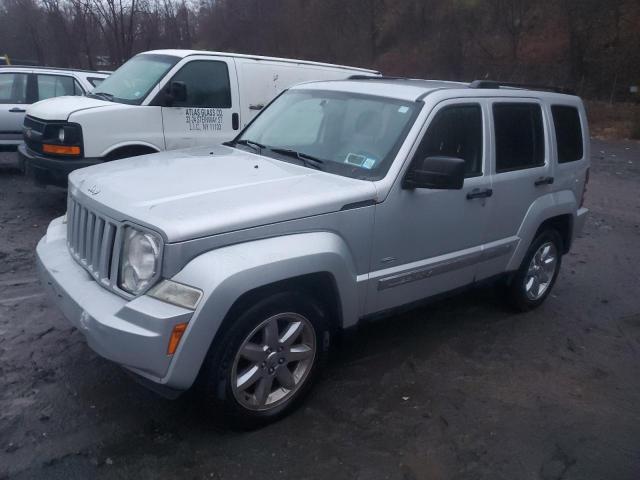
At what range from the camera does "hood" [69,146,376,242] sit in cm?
310

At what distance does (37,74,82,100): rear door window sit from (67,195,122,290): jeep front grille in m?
7.47

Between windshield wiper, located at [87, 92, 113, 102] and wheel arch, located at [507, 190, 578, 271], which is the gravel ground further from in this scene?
windshield wiper, located at [87, 92, 113, 102]

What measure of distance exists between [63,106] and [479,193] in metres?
5.28

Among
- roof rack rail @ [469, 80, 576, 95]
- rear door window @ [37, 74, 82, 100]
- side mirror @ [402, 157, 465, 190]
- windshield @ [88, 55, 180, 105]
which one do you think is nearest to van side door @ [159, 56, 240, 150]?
windshield @ [88, 55, 180, 105]

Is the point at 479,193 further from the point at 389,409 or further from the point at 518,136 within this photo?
the point at 389,409

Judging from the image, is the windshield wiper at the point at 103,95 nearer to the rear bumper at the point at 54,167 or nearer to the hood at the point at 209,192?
the rear bumper at the point at 54,167

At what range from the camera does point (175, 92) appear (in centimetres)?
745

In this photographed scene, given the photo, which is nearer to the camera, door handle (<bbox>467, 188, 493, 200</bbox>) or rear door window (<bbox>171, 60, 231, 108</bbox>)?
door handle (<bbox>467, 188, 493, 200</bbox>)

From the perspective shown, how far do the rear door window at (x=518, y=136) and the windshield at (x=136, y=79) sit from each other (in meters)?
4.48

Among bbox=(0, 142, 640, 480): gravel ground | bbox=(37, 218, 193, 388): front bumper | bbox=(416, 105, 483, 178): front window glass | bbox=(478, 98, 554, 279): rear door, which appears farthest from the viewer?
bbox=(478, 98, 554, 279): rear door

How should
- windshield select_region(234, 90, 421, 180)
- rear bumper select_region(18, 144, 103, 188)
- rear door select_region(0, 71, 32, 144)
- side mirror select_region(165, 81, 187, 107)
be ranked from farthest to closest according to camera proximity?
rear door select_region(0, 71, 32, 144)
side mirror select_region(165, 81, 187, 107)
rear bumper select_region(18, 144, 103, 188)
windshield select_region(234, 90, 421, 180)

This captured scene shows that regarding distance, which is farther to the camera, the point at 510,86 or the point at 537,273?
the point at 537,273

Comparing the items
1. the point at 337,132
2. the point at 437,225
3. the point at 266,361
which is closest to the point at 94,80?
the point at 337,132

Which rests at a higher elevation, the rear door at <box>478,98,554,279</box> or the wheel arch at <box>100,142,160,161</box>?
the rear door at <box>478,98,554,279</box>
